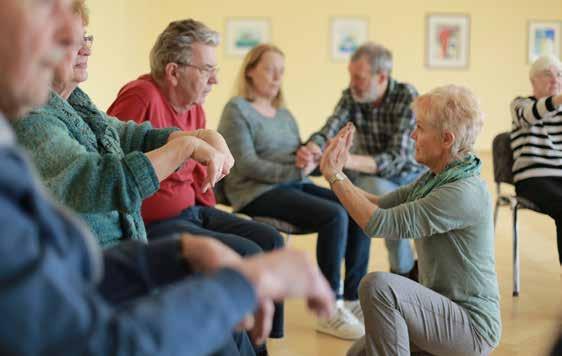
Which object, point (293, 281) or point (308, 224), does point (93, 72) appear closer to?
point (308, 224)

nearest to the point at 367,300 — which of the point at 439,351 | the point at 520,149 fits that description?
the point at 439,351

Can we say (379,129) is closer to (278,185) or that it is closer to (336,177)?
(278,185)

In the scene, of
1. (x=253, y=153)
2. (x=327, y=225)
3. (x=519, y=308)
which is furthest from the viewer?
(x=519, y=308)

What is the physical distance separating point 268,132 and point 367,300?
1.55 meters

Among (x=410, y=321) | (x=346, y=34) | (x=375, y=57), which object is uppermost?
(x=346, y=34)

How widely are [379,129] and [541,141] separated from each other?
841 millimetres

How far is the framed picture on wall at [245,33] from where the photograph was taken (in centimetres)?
984

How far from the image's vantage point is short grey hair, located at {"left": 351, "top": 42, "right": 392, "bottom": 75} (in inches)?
150

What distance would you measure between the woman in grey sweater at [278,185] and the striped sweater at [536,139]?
0.96 m

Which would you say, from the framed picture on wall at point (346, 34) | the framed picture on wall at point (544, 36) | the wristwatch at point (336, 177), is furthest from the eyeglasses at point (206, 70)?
the framed picture on wall at point (544, 36)

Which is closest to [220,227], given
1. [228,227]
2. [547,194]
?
[228,227]

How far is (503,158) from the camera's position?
12.4 ft

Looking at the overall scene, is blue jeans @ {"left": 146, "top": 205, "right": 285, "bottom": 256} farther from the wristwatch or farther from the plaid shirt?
the plaid shirt

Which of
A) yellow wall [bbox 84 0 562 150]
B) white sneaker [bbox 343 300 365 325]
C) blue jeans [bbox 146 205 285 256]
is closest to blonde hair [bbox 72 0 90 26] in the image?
blue jeans [bbox 146 205 285 256]
